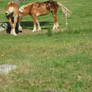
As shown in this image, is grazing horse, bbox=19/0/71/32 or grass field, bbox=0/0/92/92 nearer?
grass field, bbox=0/0/92/92

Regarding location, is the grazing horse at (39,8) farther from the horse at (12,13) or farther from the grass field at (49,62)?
the grass field at (49,62)

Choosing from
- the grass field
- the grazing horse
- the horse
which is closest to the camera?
the grass field

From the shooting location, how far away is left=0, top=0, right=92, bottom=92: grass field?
9.73 m

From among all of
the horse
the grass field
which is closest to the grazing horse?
the horse

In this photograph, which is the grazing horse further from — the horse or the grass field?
the grass field

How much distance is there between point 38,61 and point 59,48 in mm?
2433

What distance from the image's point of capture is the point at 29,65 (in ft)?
37.9

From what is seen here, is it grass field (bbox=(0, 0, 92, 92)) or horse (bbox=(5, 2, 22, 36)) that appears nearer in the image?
grass field (bbox=(0, 0, 92, 92))

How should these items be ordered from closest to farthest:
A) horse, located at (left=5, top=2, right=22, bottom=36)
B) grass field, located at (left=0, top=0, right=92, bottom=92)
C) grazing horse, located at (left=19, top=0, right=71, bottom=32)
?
1. grass field, located at (left=0, top=0, right=92, bottom=92)
2. horse, located at (left=5, top=2, right=22, bottom=36)
3. grazing horse, located at (left=19, top=0, right=71, bottom=32)

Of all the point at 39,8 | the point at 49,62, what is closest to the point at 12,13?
the point at 39,8

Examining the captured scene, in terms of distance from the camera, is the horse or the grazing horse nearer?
the horse

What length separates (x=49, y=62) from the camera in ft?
39.0

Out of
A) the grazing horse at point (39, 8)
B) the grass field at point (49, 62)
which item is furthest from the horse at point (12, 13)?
the grass field at point (49, 62)

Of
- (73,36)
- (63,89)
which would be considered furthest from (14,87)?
(73,36)
